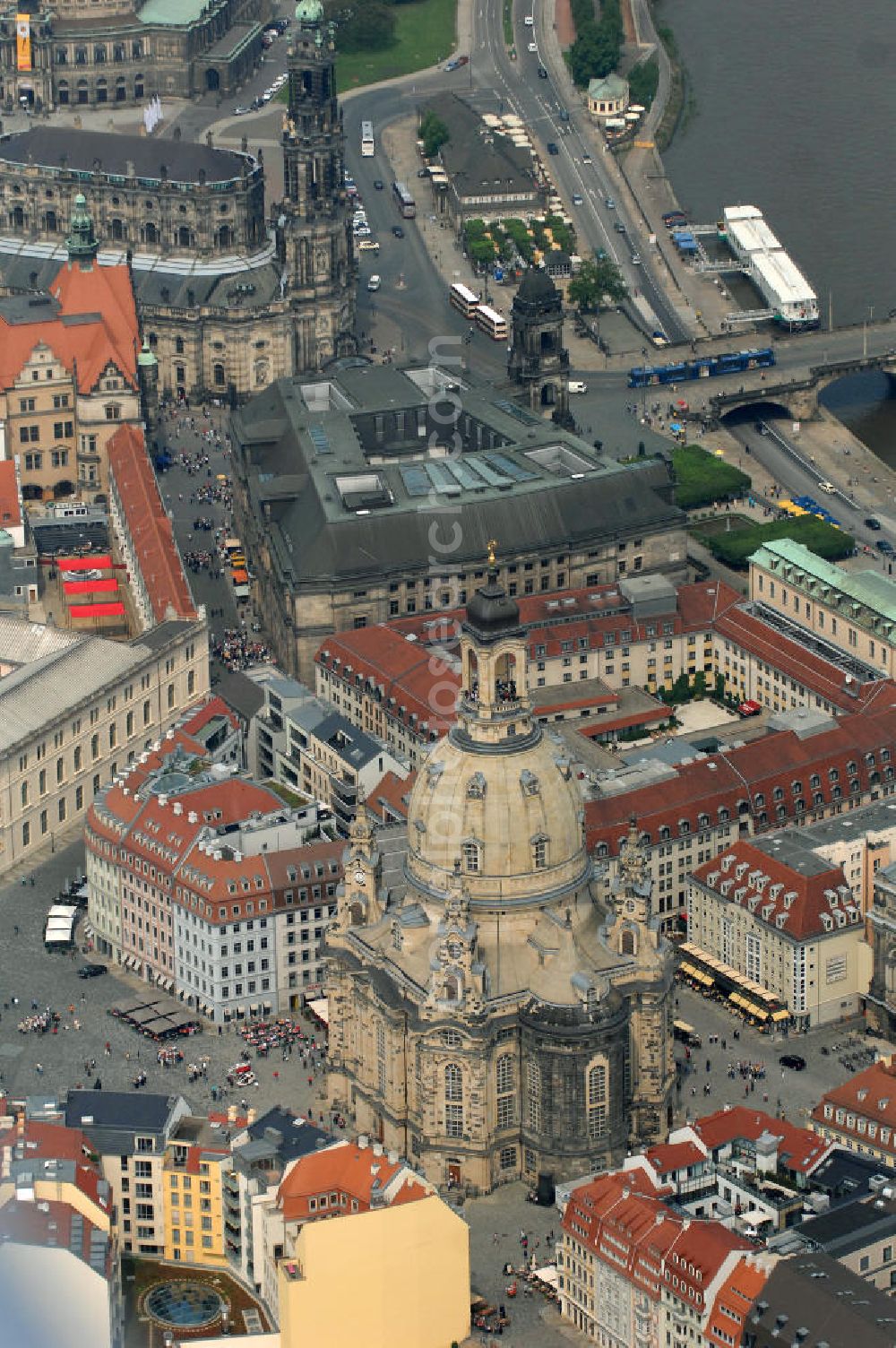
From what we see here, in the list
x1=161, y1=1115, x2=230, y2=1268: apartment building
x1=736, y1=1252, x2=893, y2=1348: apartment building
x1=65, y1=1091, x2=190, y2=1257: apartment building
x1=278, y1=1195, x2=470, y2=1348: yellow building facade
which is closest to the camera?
x1=736, y1=1252, x2=893, y2=1348: apartment building

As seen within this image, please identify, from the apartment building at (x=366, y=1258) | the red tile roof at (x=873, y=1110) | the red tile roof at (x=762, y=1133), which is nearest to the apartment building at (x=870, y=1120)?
the red tile roof at (x=873, y=1110)

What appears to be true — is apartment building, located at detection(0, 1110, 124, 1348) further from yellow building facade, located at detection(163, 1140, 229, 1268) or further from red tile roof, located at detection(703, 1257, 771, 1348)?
red tile roof, located at detection(703, 1257, 771, 1348)

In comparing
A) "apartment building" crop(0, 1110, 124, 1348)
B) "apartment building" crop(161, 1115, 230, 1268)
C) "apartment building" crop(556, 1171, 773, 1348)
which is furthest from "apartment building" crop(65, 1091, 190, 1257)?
"apartment building" crop(556, 1171, 773, 1348)

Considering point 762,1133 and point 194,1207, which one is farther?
point 762,1133

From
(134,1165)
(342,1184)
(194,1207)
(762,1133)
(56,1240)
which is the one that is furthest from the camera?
(762,1133)

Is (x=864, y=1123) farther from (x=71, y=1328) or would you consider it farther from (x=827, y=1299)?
(x=71, y=1328)

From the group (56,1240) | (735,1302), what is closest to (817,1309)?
(735,1302)

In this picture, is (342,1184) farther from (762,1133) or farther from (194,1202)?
(762,1133)
